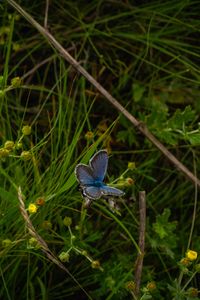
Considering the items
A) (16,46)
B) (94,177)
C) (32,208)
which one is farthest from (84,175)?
(16,46)

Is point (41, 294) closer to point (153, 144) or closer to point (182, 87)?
point (153, 144)

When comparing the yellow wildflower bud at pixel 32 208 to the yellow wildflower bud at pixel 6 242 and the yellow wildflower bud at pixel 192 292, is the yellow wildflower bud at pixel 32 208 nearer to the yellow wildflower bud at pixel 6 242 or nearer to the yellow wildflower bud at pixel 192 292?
the yellow wildflower bud at pixel 6 242

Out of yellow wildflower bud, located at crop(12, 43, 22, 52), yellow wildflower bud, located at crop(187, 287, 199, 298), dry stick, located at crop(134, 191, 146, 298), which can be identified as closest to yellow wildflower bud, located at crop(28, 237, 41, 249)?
dry stick, located at crop(134, 191, 146, 298)

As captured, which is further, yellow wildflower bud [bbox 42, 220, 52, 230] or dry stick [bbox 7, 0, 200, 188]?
dry stick [bbox 7, 0, 200, 188]

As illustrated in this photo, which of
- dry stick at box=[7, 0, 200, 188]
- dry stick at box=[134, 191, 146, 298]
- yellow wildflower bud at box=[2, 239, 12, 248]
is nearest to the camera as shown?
yellow wildflower bud at box=[2, 239, 12, 248]

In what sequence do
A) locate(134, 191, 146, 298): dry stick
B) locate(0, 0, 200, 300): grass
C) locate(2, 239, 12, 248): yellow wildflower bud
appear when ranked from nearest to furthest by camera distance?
locate(2, 239, 12, 248): yellow wildflower bud → locate(134, 191, 146, 298): dry stick → locate(0, 0, 200, 300): grass

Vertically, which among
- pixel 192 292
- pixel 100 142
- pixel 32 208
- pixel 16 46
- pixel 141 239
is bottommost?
pixel 192 292

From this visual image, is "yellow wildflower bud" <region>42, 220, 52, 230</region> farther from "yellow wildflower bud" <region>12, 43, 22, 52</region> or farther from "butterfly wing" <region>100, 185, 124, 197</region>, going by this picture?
"yellow wildflower bud" <region>12, 43, 22, 52</region>

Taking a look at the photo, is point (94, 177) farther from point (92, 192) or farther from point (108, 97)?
point (108, 97)
